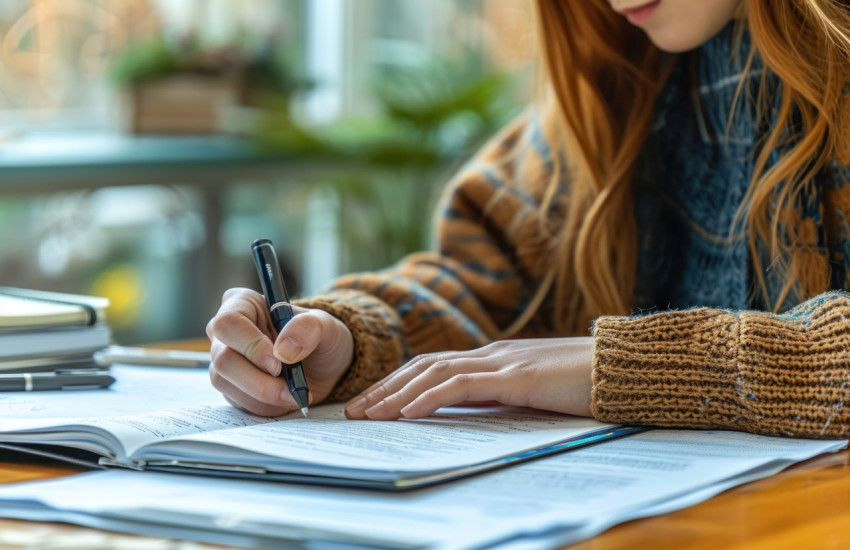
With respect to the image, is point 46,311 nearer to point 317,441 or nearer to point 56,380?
point 56,380

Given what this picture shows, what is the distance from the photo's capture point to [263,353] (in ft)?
2.73

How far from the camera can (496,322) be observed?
1273mm

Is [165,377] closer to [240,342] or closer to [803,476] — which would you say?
[240,342]

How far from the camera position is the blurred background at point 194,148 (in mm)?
2645

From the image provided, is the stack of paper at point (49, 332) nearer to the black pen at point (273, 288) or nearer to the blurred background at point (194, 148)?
the black pen at point (273, 288)

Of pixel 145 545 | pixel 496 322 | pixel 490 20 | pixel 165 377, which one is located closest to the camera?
pixel 145 545

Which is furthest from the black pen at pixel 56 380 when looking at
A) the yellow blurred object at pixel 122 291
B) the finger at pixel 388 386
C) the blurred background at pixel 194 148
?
the yellow blurred object at pixel 122 291

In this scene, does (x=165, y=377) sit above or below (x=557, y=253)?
below

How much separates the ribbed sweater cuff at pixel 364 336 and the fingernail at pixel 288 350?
4.5 inches

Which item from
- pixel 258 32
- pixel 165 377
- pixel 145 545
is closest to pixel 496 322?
pixel 165 377

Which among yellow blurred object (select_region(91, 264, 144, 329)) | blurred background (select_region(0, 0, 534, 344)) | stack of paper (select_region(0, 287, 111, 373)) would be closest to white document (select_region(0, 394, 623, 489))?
stack of paper (select_region(0, 287, 111, 373))

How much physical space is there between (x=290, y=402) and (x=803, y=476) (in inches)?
14.8

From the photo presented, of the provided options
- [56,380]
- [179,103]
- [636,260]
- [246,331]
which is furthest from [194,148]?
[246,331]

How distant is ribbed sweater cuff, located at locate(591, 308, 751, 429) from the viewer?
78cm
